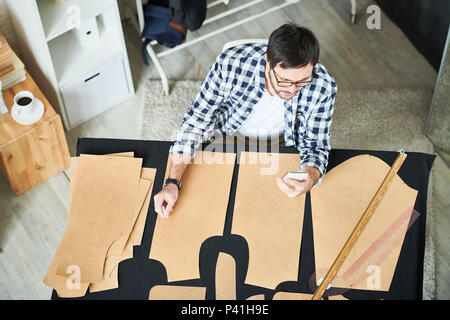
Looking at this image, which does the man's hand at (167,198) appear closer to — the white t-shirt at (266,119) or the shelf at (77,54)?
the white t-shirt at (266,119)

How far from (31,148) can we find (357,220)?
138cm

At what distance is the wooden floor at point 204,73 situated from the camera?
89.0 inches

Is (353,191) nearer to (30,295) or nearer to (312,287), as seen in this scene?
Answer: (312,287)

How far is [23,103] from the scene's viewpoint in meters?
2.12

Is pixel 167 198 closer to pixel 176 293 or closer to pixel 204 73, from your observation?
pixel 176 293

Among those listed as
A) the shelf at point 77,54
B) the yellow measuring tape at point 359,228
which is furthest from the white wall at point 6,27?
the yellow measuring tape at point 359,228

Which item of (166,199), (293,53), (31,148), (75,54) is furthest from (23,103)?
(293,53)

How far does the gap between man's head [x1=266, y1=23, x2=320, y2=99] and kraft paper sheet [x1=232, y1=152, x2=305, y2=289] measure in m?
0.26

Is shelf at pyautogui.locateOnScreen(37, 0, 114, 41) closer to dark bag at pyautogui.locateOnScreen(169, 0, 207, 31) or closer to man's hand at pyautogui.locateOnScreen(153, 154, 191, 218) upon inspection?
dark bag at pyautogui.locateOnScreen(169, 0, 207, 31)

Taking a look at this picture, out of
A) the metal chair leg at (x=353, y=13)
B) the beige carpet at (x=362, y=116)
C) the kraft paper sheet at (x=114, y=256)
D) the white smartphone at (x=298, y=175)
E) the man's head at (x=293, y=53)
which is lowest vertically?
the beige carpet at (x=362, y=116)

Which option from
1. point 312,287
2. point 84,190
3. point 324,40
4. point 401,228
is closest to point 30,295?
point 84,190

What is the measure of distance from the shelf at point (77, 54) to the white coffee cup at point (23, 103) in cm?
22

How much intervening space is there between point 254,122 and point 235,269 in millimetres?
600

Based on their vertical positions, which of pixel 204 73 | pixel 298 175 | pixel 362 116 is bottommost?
pixel 362 116
